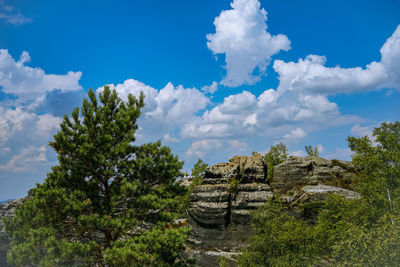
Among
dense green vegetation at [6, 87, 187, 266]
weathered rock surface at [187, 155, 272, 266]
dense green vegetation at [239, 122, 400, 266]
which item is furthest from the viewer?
weathered rock surface at [187, 155, 272, 266]

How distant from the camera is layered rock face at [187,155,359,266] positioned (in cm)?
4269

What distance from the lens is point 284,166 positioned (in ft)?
159

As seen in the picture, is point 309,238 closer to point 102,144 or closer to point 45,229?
point 102,144

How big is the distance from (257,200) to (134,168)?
27.6m

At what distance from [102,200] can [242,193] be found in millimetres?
28756

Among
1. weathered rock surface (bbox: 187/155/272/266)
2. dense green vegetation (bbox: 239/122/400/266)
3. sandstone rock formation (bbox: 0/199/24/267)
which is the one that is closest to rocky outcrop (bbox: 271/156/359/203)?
weathered rock surface (bbox: 187/155/272/266)

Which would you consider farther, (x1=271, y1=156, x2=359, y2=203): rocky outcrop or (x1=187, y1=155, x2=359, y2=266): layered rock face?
(x1=271, y1=156, x2=359, y2=203): rocky outcrop

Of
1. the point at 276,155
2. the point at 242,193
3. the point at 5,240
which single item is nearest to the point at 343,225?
the point at 242,193

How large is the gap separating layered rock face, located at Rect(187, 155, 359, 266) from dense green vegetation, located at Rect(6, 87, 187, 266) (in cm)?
2260

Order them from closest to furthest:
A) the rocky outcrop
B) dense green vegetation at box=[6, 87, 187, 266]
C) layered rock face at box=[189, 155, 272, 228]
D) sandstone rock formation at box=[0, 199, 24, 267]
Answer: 1. dense green vegetation at box=[6, 87, 187, 266]
2. the rocky outcrop
3. layered rock face at box=[189, 155, 272, 228]
4. sandstone rock formation at box=[0, 199, 24, 267]

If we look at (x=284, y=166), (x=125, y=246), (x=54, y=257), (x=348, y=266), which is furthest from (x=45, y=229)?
(x=284, y=166)

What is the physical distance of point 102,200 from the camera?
72.6ft

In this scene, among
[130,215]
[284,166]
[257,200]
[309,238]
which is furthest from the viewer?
[284,166]

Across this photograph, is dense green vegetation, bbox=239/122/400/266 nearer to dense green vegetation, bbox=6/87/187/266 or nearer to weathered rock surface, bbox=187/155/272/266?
dense green vegetation, bbox=6/87/187/266
